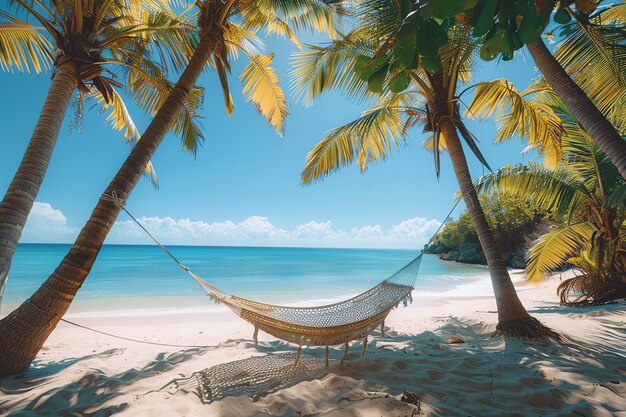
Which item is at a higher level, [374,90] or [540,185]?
[540,185]

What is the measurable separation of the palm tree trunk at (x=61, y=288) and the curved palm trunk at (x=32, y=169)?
0.67ft

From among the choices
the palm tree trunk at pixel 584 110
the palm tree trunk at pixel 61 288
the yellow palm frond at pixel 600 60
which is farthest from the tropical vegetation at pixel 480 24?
the palm tree trunk at pixel 61 288

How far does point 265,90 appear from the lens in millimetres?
3426

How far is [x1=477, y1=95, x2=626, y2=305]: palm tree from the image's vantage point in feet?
11.1

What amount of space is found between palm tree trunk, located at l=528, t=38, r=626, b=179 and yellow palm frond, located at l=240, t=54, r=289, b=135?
2432mm

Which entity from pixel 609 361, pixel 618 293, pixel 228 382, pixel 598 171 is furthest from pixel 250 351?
pixel 618 293

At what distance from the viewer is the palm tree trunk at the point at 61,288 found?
1.60 meters

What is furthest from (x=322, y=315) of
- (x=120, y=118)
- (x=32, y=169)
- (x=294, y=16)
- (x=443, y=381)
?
(x=120, y=118)

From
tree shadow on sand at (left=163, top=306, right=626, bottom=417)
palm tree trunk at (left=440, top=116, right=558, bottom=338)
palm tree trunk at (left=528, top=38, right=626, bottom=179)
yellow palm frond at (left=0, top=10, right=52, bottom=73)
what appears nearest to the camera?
tree shadow on sand at (left=163, top=306, right=626, bottom=417)

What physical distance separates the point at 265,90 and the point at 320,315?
8.71ft

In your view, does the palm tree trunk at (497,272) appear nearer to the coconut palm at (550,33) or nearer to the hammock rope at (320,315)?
the hammock rope at (320,315)

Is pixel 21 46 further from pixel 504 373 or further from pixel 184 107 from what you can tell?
pixel 504 373

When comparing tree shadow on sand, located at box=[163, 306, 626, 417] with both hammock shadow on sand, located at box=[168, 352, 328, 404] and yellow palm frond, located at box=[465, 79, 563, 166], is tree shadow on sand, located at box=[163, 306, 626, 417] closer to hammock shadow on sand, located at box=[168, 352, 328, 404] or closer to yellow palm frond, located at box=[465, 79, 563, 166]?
hammock shadow on sand, located at box=[168, 352, 328, 404]

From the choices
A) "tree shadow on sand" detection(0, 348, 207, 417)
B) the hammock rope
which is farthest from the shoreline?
the hammock rope
